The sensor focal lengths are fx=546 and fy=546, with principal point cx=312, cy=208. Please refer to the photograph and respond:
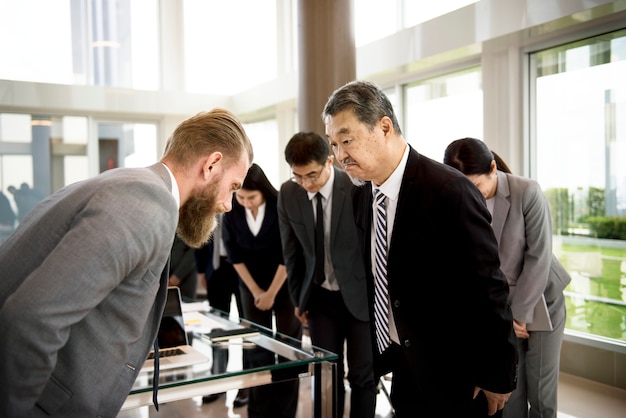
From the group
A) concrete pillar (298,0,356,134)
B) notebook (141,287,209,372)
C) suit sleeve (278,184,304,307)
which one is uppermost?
concrete pillar (298,0,356,134)

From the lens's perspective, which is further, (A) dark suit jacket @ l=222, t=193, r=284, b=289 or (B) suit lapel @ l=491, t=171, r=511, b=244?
(A) dark suit jacket @ l=222, t=193, r=284, b=289

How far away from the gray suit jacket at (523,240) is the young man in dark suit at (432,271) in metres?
0.83

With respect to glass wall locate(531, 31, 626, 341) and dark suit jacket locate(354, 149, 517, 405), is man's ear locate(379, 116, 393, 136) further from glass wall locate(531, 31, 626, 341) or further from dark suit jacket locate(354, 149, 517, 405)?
glass wall locate(531, 31, 626, 341)

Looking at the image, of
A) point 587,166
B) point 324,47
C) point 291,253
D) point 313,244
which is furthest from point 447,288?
point 324,47

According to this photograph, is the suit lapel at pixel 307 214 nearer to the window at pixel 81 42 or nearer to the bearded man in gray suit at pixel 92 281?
the bearded man in gray suit at pixel 92 281

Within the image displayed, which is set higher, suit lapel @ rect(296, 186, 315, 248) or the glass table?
suit lapel @ rect(296, 186, 315, 248)

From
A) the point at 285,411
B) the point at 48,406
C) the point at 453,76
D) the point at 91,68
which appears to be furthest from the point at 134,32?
the point at 48,406

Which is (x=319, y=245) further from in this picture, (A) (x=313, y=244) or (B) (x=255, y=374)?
(B) (x=255, y=374)

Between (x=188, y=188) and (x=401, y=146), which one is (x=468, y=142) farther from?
(x=188, y=188)

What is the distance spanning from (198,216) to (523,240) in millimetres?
1733

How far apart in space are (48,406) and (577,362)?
4.40 m

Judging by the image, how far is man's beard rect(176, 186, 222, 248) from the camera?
5.16ft

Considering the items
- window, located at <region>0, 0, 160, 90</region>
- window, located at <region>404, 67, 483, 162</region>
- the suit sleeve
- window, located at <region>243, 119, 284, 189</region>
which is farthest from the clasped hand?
window, located at <region>0, 0, 160, 90</region>

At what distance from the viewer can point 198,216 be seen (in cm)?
162
